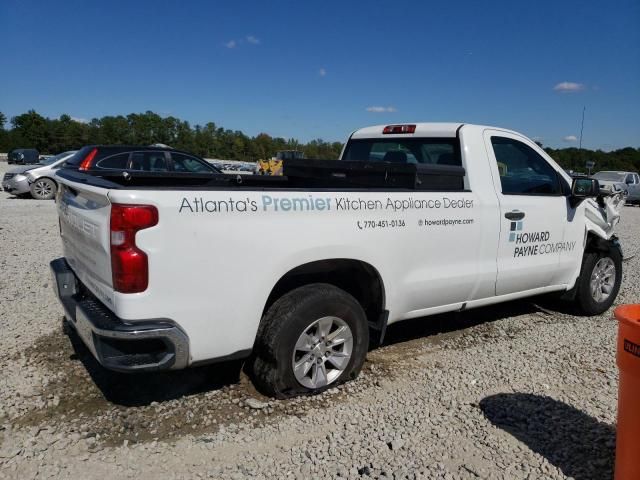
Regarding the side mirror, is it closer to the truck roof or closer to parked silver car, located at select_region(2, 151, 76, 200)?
the truck roof

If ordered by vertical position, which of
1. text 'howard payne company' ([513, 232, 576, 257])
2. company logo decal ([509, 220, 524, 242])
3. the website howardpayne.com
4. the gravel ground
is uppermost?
the website howardpayne.com

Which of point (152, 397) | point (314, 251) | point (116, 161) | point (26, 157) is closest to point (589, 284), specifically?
point (314, 251)

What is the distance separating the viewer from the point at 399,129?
Result: 517cm

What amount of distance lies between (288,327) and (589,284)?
12.2 ft

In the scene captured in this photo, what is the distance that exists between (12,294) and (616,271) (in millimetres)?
6797

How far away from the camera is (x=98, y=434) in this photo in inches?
120

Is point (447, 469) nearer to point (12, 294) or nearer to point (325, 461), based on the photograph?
point (325, 461)

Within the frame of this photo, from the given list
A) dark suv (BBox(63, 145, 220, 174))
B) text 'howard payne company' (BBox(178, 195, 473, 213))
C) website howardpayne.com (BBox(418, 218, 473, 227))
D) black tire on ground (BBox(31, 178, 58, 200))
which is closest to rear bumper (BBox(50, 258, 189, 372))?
text 'howard payne company' (BBox(178, 195, 473, 213))

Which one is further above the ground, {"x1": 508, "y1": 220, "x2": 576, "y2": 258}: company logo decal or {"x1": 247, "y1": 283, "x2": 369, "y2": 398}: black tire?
{"x1": 508, "y1": 220, "x2": 576, "y2": 258}: company logo decal

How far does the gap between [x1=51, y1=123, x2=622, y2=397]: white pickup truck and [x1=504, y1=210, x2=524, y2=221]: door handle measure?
0.01 meters

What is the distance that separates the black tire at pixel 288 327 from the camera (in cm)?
325

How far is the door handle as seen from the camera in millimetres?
4371

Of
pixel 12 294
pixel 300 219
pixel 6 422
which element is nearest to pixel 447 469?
pixel 300 219

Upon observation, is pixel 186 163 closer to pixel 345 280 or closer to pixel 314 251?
pixel 345 280
